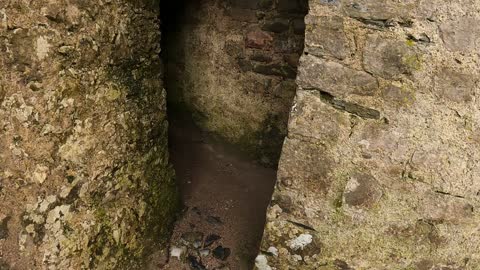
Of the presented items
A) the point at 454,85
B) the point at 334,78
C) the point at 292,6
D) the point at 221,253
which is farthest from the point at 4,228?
the point at 292,6

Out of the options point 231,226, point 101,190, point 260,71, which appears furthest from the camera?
point 260,71

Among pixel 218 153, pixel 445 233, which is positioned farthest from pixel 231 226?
pixel 445 233

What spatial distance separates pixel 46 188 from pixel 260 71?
1438 mm

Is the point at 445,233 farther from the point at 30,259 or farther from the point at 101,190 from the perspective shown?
the point at 30,259

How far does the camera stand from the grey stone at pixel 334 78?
149 centimetres

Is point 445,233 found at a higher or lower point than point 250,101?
lower

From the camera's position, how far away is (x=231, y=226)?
7.44 feet

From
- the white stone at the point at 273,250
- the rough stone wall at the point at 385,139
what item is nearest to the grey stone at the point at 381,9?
the rough stone wall at the point at 385,139

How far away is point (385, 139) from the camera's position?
1.51 meters

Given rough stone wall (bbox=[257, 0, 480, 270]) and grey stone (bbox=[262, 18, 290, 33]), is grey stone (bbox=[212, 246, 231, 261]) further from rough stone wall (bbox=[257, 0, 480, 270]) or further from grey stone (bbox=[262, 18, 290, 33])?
grey stone (bbox=[262, 18, 290, 33])

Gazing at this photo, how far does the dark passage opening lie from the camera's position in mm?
2342

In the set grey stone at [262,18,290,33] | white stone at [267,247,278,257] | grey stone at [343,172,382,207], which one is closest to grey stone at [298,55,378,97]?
grey stone at [343,172,382,207]

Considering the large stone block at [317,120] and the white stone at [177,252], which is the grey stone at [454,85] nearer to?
the large stone block at [317,120]

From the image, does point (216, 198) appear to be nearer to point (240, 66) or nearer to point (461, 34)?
point (240, 66)
